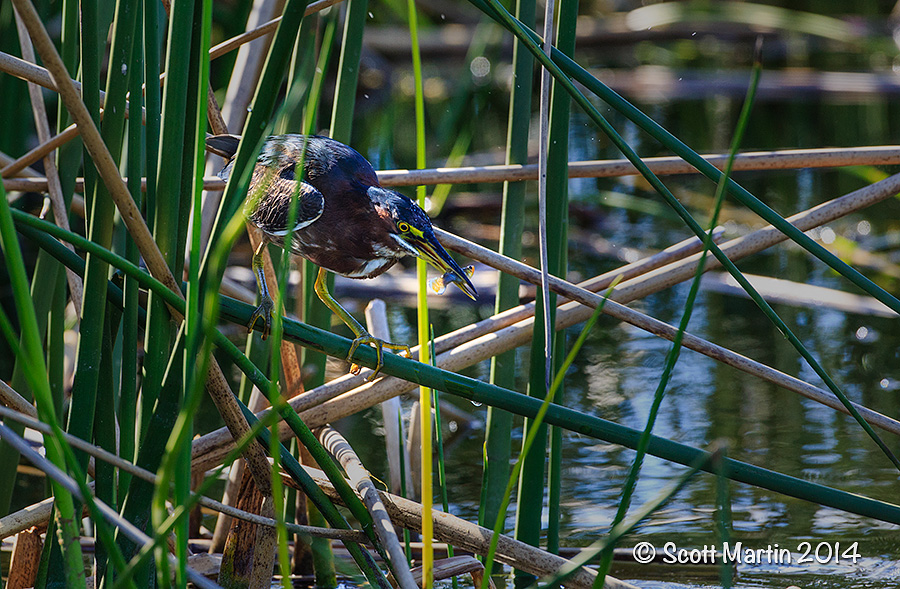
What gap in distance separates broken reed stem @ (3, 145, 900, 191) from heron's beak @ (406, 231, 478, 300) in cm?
26

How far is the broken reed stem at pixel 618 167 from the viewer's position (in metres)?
2.04

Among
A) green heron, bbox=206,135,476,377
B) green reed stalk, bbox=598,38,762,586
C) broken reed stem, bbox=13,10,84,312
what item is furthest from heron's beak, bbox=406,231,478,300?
broken reed stem, bbox=13,10,84,312

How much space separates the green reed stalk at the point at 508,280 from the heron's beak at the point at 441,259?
1.15 feet

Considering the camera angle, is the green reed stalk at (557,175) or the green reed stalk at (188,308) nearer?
the green reed stalk at (188,308)

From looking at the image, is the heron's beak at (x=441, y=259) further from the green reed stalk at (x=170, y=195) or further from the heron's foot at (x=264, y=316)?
the green reed stalk at (x=170, y=195)

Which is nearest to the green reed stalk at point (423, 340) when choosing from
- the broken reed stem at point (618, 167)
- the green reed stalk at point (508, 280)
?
the green reed stalk at point (508, 280)

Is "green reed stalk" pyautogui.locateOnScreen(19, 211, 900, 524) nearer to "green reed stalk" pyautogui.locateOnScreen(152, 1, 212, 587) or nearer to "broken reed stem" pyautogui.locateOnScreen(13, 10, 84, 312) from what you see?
"green reed stalk" pyautogui.locateOnScreen(152, 1, 212, 587)

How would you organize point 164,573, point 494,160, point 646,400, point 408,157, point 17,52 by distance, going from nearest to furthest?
point 164,573, point 17,52, point 646,400, point 494,160, point 408,157

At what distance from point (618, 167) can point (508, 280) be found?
357 millimetres

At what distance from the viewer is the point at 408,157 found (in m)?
6.13

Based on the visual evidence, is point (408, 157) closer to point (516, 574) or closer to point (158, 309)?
point (516, 574)

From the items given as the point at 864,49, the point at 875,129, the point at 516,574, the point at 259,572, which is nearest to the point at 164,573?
the point at 259,572

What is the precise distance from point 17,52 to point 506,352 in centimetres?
134

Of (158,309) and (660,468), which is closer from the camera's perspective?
(158,309)
